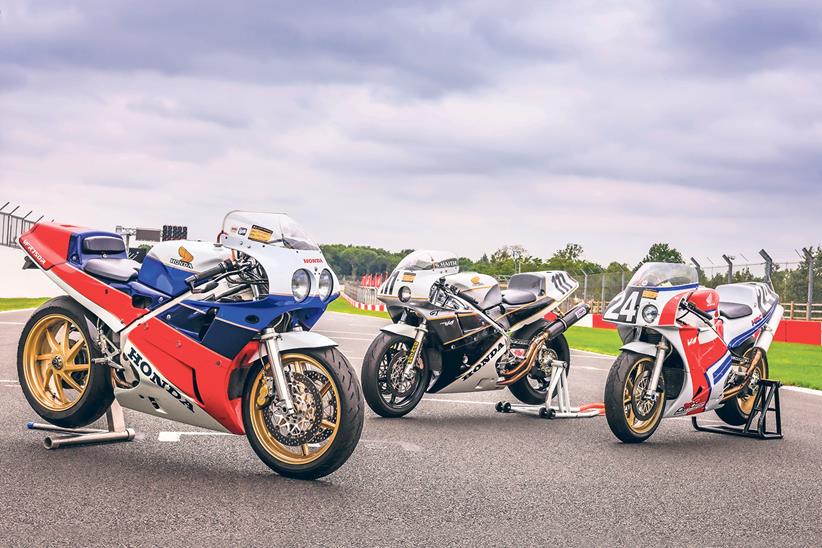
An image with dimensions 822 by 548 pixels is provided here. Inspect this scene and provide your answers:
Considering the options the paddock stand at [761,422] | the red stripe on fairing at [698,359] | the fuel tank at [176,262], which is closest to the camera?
the fuel tank at [176,262]

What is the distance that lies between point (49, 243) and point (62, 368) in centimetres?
84

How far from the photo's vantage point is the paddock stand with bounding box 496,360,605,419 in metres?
8.86

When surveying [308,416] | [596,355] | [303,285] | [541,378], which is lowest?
[596,355]

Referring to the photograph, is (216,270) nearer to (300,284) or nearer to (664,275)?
(300,284)

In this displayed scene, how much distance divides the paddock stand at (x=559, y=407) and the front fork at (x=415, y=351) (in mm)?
1065

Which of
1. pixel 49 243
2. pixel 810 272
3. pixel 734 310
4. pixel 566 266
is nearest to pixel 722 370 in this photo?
pixel 734 310

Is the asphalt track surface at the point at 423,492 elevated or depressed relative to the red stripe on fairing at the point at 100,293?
depressed

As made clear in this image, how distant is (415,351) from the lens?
339 inches

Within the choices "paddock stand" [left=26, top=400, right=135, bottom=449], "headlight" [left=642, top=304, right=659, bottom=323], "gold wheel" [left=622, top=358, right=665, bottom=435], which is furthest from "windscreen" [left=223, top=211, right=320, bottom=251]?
"headlight" [left=642, top=304, right=659, bottom=323]

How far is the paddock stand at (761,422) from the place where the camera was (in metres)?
8.15

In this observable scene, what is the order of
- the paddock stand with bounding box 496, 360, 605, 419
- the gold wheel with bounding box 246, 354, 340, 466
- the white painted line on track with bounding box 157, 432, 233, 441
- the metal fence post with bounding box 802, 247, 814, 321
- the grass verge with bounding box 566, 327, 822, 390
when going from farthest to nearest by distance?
the metal fence post with bounding box 802, 247, 814, 321 → the grass verge with bounding box 566, 327, 822, 390 → the paddock stand with bounding box 496, 360, 605, 419 → the white painted line on track with bounding box 157, 432, 233, 441 → the gold wheel with bounding box 246, 354, 340, 466

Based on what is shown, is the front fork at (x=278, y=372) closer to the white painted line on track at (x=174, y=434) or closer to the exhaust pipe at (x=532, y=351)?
the white painted line on track at (x=174, y=434)

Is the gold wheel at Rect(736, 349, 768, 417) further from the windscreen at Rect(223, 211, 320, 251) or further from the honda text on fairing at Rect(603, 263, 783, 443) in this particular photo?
the windscreen at Rect(223, 211, 320, 251)

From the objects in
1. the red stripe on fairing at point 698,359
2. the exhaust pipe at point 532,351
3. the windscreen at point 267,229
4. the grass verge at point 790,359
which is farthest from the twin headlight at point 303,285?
the grass verge at point 790,359
